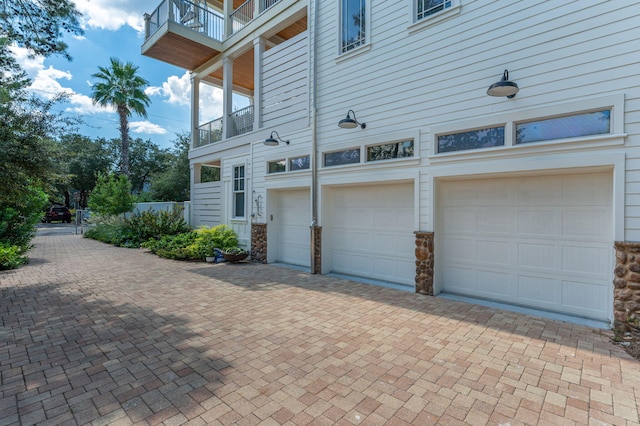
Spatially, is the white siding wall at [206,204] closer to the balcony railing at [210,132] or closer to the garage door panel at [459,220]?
the balcony railing at [210,132]

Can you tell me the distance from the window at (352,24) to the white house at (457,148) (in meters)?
0.03

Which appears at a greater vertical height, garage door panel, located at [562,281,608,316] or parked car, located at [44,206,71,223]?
parked car, located at [44,206,71,223]

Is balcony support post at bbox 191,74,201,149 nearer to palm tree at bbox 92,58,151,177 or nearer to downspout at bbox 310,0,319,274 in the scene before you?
downspout at bbox 310,0,319,274

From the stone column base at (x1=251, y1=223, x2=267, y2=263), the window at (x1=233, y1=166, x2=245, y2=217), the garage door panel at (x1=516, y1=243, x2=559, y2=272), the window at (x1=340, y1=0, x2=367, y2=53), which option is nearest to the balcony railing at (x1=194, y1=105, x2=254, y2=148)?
the window at (x1=233, y1=166, x2=245, y2=217)

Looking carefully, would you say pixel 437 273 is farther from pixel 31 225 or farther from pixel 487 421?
pixel 31 225

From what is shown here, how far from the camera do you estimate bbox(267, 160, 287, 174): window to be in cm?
796

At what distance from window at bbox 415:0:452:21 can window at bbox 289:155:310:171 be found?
3580 millimetres

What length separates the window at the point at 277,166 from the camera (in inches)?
313

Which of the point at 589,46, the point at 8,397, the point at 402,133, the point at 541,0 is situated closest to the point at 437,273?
the point at 402,133

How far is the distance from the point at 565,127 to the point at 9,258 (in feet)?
37.5

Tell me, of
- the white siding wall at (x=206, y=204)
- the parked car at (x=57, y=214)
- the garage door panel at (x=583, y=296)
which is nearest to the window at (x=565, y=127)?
the garage door panel at (x=583, y=296)

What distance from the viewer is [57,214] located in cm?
2441

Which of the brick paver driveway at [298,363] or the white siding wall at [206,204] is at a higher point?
the white siding wall at [206,204]

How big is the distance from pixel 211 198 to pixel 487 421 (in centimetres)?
990
